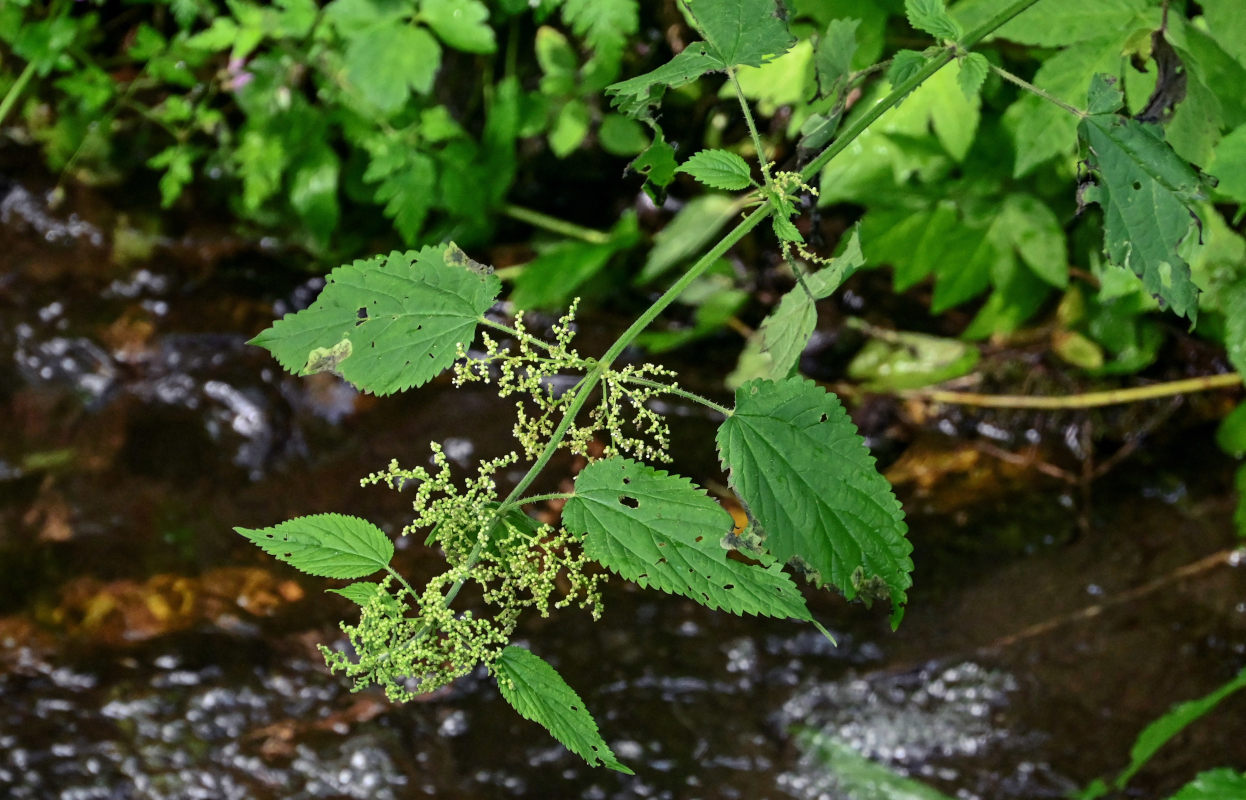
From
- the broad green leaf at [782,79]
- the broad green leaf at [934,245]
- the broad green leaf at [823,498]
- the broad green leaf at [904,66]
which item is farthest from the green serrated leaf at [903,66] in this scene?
the broad green leaf at [934,245]

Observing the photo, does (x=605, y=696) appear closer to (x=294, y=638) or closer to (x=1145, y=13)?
(x=294, y=638)

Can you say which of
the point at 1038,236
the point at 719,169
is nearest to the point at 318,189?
the point at 1038,236

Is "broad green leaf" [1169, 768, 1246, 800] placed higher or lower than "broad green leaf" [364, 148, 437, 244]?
lower

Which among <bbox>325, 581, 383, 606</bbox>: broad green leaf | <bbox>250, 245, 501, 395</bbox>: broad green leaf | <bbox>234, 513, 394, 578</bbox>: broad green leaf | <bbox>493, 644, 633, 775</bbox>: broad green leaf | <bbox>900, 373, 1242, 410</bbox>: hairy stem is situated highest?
<bbox>250, 245, 501, 395</bbox>: broad green leaf

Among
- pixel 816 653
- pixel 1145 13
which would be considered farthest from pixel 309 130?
pixel 1145 13

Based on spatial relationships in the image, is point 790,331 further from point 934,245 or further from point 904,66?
point 934,245

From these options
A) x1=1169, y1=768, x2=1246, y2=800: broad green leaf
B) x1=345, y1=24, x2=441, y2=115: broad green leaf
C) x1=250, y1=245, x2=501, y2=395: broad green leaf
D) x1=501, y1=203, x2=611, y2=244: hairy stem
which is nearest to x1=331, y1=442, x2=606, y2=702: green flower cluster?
x1=250, y1=245, x2=501, y2=395: broad green leaf

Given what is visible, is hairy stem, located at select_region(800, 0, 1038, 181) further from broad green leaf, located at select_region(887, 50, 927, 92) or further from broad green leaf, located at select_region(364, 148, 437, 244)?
broad green leaf, located at select_region(364, 148, 437, 244)
